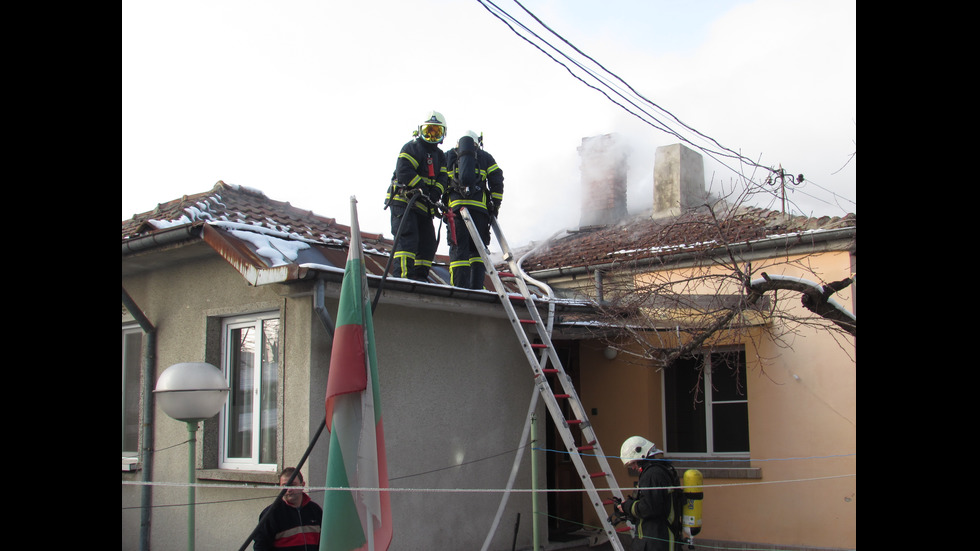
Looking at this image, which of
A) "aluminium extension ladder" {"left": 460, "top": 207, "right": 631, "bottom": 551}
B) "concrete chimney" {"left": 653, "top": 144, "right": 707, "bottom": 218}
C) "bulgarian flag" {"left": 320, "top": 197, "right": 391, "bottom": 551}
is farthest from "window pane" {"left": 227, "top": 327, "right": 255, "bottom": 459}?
"concrete chimney" {"left": 653, "top": 144, "right": 707, "bottom": 218}

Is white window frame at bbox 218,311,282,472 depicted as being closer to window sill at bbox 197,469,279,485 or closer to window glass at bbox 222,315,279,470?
window glass at bbox 222,315,279,470

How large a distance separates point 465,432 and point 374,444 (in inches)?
124

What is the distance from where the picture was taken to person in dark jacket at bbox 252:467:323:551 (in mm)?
4965

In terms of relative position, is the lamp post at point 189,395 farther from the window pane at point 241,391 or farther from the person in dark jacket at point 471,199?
the person in dark jacket at point 471,199

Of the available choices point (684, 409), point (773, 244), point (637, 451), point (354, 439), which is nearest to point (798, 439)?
point (684, 409)

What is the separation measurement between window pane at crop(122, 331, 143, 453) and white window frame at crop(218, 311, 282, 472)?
1771 mm

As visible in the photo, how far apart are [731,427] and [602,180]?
7995 millimetres

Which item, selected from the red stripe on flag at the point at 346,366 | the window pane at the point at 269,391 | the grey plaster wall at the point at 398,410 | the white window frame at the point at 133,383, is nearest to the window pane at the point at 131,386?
the white window frame at the point at 133,383

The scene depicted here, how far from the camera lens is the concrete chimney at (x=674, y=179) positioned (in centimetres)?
1330
